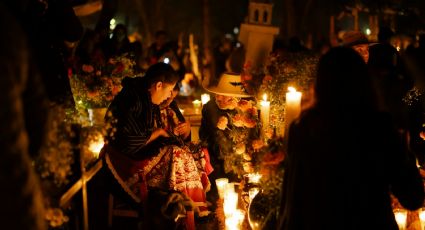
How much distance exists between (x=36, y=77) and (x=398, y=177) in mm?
1873

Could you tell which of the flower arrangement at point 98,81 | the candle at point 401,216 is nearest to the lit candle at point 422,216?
the candle at point 401,216

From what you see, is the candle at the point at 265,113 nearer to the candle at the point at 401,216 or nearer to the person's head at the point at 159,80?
the person's head at the point at 159,80

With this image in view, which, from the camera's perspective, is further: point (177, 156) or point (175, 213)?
point (177, 156)

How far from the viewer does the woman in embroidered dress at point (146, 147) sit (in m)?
4.67

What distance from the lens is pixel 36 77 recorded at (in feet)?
8.36

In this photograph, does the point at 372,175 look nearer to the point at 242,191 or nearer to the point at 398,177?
the point at 398,177

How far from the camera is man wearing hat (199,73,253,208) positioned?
18.3 ft

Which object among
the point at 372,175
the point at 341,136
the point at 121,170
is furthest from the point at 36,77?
the point at 121,170

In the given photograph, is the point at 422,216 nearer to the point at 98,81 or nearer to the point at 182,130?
the point at 182,130

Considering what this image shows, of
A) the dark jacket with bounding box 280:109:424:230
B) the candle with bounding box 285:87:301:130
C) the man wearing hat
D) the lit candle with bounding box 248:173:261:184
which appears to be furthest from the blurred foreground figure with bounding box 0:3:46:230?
the man wearing hat

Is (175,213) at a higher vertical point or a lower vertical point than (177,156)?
lower

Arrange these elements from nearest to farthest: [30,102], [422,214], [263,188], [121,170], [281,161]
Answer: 1. [30,102]
2. [281,161]
3. [263,188]
4. [422,214]
5. [121,170]

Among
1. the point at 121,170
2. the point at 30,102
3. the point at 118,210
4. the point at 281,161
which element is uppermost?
the point at 30,102

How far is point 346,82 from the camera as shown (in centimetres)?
262
